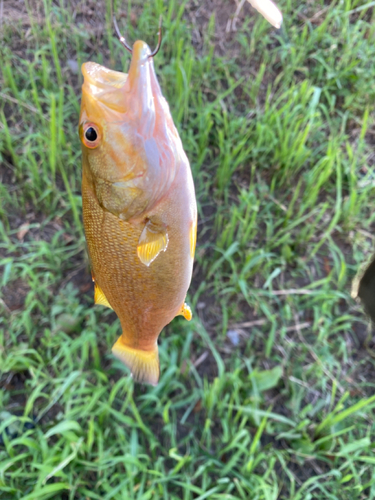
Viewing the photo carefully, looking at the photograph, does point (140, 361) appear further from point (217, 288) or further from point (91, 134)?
point (217, 288)

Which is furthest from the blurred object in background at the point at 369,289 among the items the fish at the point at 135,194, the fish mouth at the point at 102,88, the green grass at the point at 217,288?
the fish mouth at the point at 102,88

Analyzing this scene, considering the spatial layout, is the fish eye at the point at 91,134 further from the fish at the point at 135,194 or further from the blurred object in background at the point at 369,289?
the blurred object in background at the point at 369,289

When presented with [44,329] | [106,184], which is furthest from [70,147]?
[106,184]

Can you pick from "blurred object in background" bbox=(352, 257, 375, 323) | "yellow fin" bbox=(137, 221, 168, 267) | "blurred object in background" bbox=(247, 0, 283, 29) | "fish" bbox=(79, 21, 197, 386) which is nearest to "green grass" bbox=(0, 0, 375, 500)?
"blurred object in background" bbox=(352, 257, 375, 323)

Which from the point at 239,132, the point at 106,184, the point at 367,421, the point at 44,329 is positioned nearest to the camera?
the point at 106,184

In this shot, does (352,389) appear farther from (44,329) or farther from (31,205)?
(31,205)

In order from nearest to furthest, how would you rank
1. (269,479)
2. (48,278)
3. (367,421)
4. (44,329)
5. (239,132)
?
1. (269,479)
2. (367,421)
3. (44,329)
4. (48,278)
5. (239,132)
